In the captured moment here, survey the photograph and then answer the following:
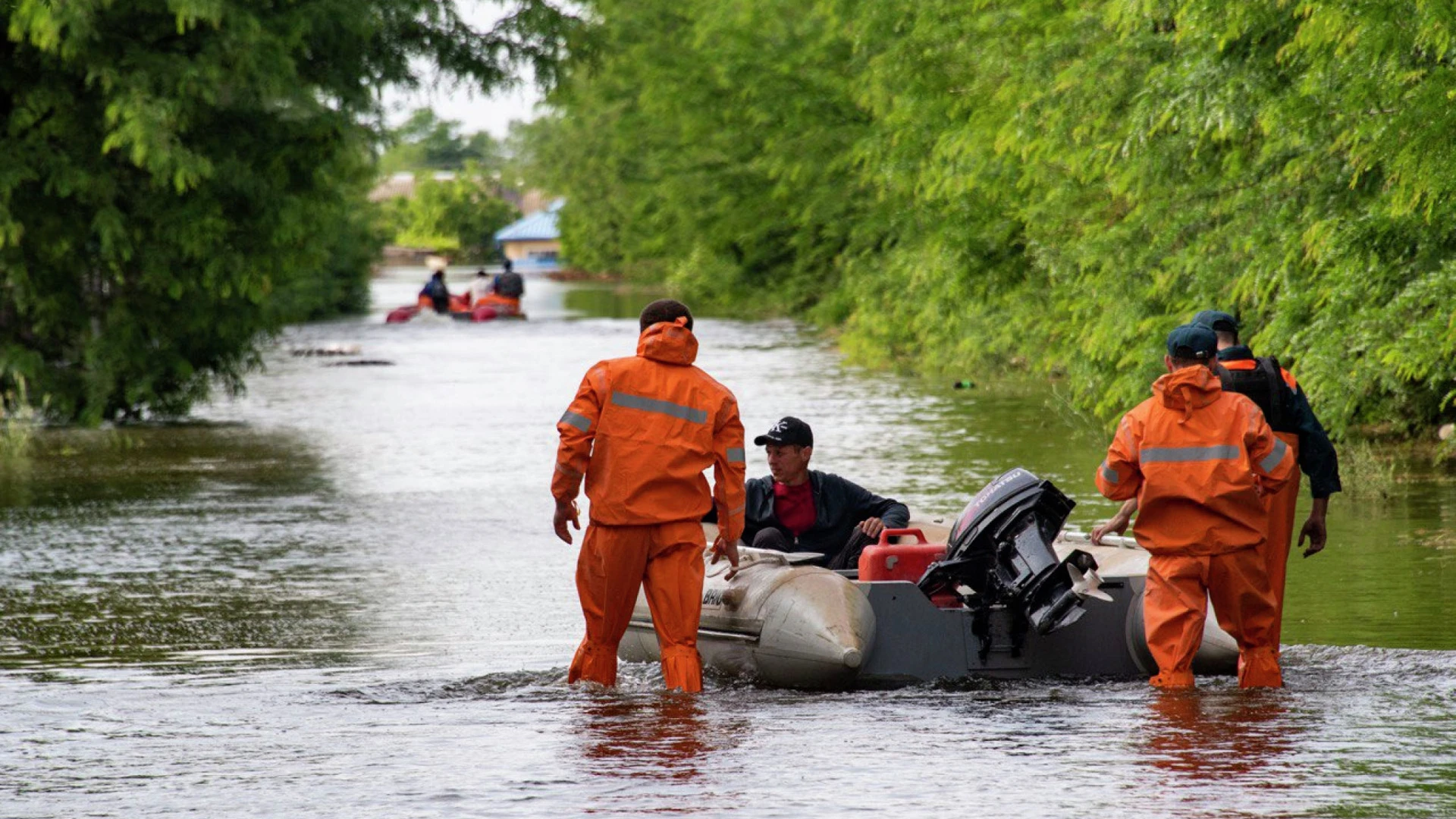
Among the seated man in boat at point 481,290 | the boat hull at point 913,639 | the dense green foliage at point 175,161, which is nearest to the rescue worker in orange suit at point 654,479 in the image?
the boat hull at point 913,639

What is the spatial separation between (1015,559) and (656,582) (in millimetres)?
1510

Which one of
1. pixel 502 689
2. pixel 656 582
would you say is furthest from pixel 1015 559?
pixel 502 689

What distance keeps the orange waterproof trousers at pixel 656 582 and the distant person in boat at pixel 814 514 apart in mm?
1207

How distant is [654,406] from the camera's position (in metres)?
8.77

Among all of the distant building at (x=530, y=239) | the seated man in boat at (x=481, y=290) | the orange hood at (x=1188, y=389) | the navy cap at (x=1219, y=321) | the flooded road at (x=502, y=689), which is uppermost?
the distant building at (x=530, y=239)

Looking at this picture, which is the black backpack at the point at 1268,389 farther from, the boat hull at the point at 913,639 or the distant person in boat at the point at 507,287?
the distant person in boat at the point at 507,287

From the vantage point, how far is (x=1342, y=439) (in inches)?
655

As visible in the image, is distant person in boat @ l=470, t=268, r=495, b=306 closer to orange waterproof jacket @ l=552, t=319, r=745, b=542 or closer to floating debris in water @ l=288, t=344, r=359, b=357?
floating debris in water @ l=288, t=344, r=359, b=357

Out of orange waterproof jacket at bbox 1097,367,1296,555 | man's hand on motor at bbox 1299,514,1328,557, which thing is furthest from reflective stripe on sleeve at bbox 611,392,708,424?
man's hand on motor at bbox 1299,514,1328,557

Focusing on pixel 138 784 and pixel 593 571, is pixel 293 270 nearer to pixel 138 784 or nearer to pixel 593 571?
pixel 593 571

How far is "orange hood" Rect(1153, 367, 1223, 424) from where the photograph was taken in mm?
8250

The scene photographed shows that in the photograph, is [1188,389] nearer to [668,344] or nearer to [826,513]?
[668,344]

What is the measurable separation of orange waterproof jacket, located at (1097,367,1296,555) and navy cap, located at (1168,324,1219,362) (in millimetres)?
99

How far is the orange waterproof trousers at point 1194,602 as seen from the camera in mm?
8398
